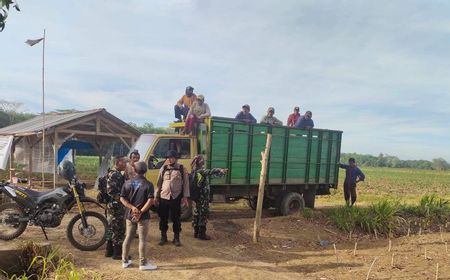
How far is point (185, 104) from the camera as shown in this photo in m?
10.8

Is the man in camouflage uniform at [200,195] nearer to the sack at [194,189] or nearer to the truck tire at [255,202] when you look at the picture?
the sack at [194,189]

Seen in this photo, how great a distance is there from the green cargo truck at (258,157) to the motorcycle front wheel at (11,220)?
2909 millimetres

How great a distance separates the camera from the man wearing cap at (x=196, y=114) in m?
9.92

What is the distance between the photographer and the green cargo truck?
984 centimetres

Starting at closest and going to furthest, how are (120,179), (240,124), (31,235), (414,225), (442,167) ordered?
(120,179) < (31,235) < (240,124) < (414,225) < (442,167)

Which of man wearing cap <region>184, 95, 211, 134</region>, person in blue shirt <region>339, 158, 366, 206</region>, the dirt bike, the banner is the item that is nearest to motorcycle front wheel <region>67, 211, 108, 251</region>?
the dirt bike

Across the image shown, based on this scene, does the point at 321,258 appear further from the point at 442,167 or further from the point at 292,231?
the point at 442,167

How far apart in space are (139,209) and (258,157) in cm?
516

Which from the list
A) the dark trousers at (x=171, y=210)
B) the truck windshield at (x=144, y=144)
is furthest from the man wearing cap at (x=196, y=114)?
the dark trousers at (x=171, y=210)

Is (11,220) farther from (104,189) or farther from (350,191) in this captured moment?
(350,191)

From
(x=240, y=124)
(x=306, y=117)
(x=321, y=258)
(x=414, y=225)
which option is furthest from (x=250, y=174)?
(x=414, y=225)

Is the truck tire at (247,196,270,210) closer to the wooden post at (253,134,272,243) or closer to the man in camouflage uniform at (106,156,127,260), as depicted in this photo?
the wooden post at (253,134,272,243)

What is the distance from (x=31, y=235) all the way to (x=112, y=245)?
1993 mm

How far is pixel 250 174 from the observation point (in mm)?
10648
